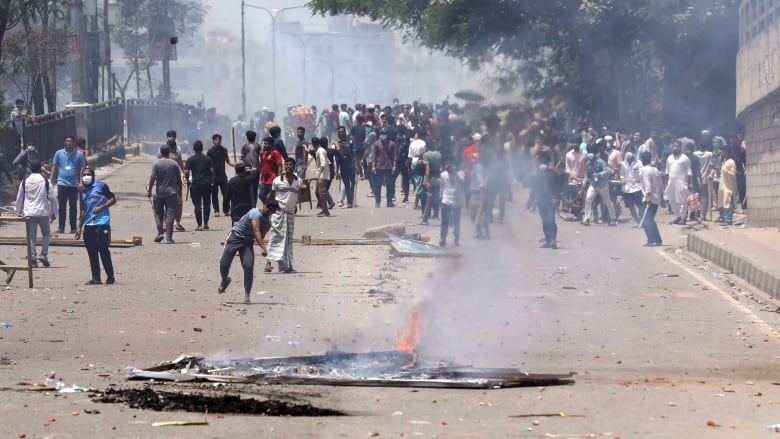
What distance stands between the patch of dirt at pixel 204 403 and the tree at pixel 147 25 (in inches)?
1790

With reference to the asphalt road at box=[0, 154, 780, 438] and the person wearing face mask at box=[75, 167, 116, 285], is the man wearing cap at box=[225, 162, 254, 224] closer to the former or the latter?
the asphalt road at box=[0, 154, 780, 438]

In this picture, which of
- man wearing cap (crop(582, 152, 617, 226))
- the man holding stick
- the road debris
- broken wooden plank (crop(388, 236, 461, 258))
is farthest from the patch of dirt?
man wearing cap (crop(582, 152, 617, 226))

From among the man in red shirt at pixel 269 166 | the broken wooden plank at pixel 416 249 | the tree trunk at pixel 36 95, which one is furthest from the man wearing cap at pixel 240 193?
the tree trunk at pixel 36 95

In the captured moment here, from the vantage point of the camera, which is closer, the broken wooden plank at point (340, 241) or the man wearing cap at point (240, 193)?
the man wearing cap at point (240, 193)

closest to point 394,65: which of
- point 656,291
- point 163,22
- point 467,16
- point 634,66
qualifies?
point 163,22

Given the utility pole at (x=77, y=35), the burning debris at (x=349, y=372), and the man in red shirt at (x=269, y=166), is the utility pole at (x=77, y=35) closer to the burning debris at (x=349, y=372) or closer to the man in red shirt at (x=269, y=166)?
the man in red shirt at (x=269, y=166)

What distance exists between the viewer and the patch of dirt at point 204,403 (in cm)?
730

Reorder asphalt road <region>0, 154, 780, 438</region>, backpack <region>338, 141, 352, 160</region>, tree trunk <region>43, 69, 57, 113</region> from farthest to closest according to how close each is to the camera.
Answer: tree trunk <region>43, 69, 57, 113</region>
backpack <region>338, 141, 352, 160</region>
asphalt road <region>0, 154, 780, 438</region>

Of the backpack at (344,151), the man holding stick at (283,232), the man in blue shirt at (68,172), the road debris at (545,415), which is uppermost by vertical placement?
the backpack at (344,151)

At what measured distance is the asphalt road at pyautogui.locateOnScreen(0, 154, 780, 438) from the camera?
7.14m

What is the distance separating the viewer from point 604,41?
28.6 meters

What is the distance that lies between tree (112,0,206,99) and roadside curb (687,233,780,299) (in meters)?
37.2

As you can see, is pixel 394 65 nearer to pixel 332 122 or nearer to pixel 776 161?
pixel 332 122

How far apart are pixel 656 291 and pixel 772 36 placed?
7025mm
